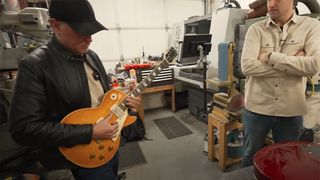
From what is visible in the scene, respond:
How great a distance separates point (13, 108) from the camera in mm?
855

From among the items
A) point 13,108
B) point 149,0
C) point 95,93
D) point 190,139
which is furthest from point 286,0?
point 149,0

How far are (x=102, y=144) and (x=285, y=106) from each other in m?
1.21

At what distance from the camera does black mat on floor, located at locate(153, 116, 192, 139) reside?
324 centimetres

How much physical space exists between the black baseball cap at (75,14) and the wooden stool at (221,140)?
66.3 inches

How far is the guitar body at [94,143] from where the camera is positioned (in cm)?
100

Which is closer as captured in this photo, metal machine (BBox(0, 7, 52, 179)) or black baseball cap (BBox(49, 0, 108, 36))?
black baseball cap (BBox(49, 0, 108, 36))

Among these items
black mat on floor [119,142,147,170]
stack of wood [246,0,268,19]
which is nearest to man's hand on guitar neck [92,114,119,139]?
black mat on floor [119,142,147,170]

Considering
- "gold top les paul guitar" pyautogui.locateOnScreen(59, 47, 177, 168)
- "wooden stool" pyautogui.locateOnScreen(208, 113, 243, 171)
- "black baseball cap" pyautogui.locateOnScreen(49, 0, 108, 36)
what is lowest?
"wooden stool" pyautogui.locateOnScreen(208, 113, 243, 171)

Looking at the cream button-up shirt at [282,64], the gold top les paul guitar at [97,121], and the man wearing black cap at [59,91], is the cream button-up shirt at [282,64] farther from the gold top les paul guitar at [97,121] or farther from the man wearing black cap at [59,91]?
the man wearing black cap at [59,91]

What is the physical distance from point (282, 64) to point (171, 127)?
2.45m

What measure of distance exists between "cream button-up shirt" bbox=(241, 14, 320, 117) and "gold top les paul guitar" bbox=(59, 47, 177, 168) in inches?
36.7

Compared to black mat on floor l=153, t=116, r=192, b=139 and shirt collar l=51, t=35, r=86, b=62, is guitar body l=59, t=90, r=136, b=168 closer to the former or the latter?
shirt collar l=51, t=35, r=86, b=62

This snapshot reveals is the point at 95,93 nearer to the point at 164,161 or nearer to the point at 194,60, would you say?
the point at 164,161

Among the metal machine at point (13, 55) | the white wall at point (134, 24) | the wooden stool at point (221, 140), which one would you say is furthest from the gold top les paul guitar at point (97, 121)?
the white wall at point (134, 24)
